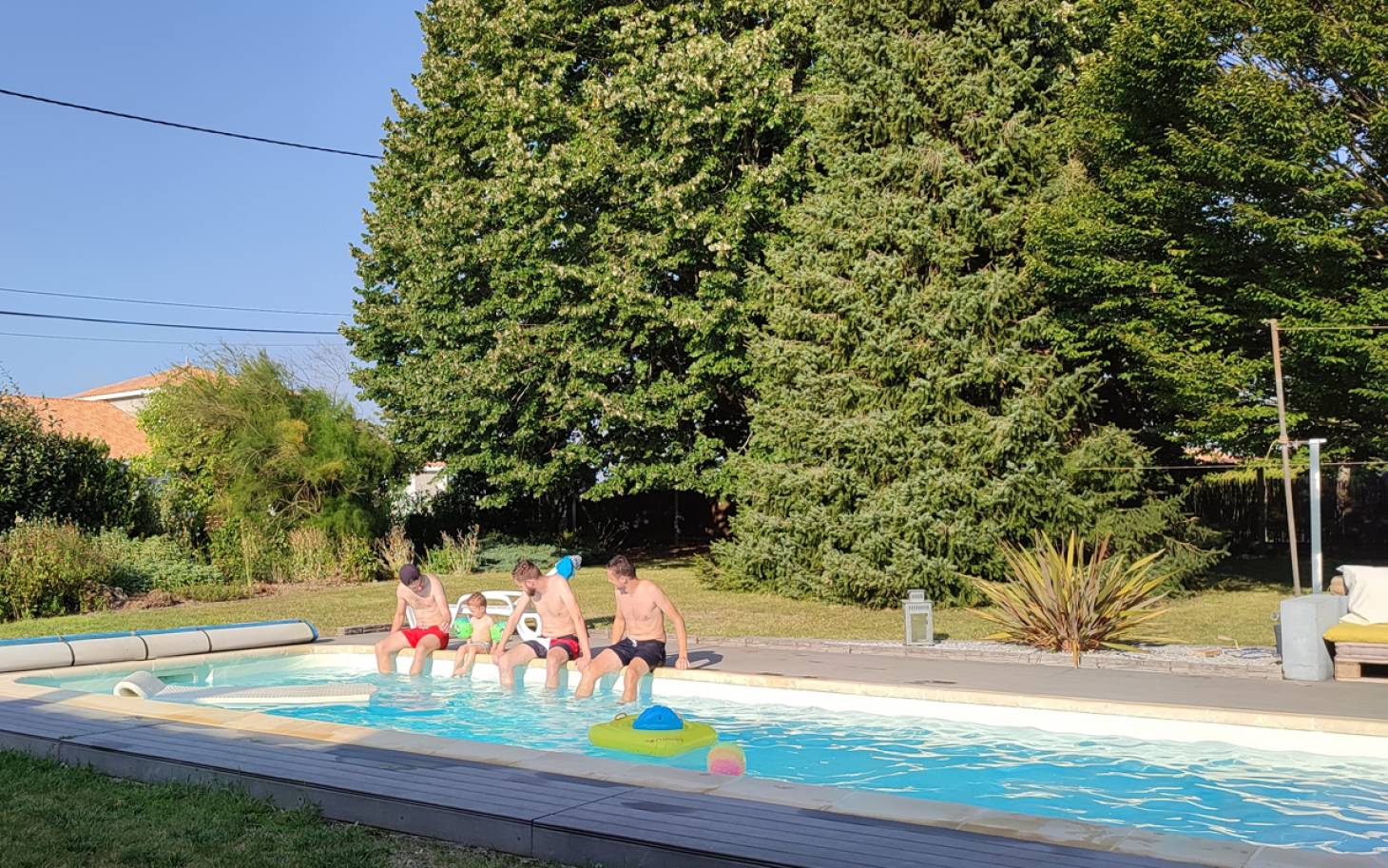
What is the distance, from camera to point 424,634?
523 inches

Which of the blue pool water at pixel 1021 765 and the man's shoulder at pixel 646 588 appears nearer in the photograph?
the blue pool water at pixel 1021 765

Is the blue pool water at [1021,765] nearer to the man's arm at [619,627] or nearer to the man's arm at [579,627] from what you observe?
the man's arm at [579,627]

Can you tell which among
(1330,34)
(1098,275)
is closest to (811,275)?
(1098,275)

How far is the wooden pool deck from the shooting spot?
4.75m

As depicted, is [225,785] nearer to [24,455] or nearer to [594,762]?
[594,762]

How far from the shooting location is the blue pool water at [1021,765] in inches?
289

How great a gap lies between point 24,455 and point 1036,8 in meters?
20.6

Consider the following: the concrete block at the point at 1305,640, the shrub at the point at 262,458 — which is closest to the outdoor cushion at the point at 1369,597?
the concrete block at the point at 1305,640

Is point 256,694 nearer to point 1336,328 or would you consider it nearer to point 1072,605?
point 1072,605

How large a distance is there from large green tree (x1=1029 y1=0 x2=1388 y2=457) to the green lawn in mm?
3421

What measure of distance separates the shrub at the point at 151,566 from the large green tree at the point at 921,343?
10519mm

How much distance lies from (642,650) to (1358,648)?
6634 millimetres

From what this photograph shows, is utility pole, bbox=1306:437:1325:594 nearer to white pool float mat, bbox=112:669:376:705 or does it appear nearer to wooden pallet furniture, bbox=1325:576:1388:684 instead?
wooden pallet furniture, bbox=1325:576:1388:684

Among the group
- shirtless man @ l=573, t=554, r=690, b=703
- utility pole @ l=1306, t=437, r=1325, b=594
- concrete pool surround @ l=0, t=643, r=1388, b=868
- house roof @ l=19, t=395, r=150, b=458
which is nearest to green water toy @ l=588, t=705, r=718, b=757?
concrete pool surround @ l=0, t=643, r=1388, b=868
